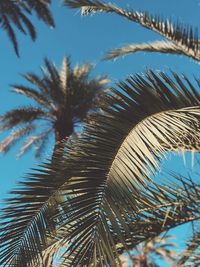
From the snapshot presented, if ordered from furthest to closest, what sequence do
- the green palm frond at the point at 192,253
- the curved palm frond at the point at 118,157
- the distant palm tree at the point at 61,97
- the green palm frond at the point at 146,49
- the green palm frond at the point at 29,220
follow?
the distant palm tree at the point at 61,97 < the green palm frond at the point at 146,49 < the green palm frond at the point at 192,253 < the green palm frond at the point at 29,220 < the curved palm frond at the point at 118,157

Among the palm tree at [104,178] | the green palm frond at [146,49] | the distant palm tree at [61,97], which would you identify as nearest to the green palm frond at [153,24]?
the green palm frond at [146,49]

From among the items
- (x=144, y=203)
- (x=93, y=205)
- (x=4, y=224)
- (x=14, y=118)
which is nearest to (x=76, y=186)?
(x=93, y=205)

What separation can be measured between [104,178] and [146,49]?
4538 millimetres

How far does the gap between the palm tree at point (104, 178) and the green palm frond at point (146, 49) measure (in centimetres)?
296

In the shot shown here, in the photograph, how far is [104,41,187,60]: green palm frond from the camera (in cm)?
654

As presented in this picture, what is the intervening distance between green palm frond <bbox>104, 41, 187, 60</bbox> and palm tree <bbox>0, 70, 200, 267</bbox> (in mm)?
2956

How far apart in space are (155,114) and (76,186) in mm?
820

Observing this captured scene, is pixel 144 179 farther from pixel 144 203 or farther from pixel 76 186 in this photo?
pixel 144 203

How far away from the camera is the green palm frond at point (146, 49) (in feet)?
21.5

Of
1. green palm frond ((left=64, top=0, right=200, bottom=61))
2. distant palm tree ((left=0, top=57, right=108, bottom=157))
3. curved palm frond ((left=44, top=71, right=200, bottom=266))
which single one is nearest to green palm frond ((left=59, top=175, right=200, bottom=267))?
curved palm frond ((left=44, top=71, right=200, bottom=266))

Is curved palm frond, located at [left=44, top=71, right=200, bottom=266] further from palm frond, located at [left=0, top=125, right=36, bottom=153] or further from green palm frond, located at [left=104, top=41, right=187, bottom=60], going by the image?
palm frond, located at [left=0, top=125, right=36, bottom=153]

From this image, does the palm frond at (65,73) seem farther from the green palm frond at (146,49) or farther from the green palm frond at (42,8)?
the green palm frond at (146,49)

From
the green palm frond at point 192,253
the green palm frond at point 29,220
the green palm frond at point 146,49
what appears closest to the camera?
the green palm frond at point 29,220

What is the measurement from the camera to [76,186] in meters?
2.82
